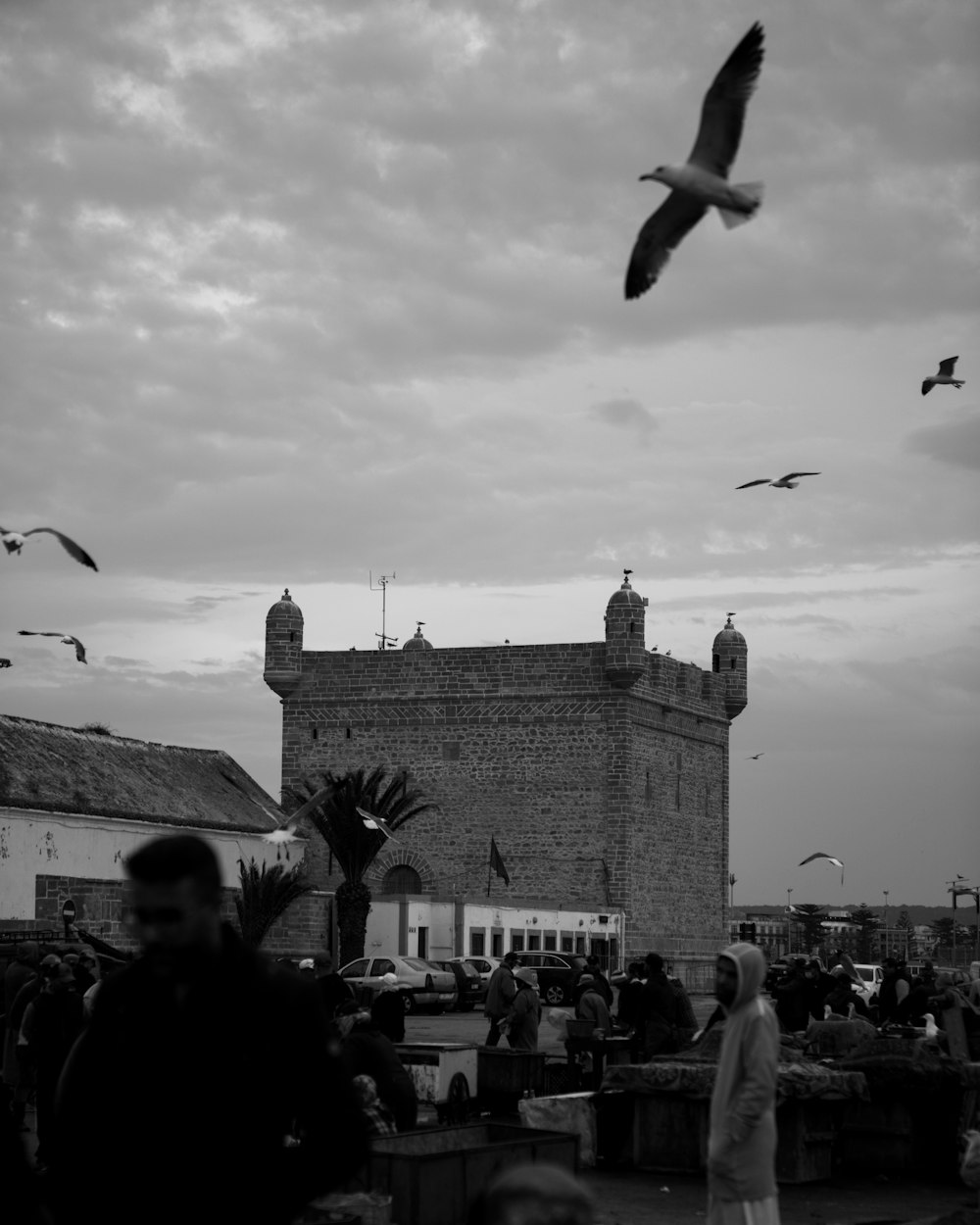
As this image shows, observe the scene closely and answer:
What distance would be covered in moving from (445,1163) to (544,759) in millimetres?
40471

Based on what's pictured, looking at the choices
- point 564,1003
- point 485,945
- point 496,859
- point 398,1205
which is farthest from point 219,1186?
point 496,859

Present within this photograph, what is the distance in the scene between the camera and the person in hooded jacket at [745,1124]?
645cm

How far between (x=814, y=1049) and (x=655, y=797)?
34.4 m

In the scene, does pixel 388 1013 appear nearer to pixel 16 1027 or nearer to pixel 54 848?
pixel 16 1027

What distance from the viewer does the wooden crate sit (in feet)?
27.0

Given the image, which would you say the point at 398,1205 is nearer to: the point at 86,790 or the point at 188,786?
the point at 86,790

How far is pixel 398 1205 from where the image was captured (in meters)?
8.20

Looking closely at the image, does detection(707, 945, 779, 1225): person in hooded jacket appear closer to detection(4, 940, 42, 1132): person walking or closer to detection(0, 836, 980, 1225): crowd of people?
detection(0, 836, 980, 1225): crowd of people

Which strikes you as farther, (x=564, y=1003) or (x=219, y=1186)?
(x=564, y=1003)

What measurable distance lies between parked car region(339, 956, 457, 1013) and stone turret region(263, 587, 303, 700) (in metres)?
16.9

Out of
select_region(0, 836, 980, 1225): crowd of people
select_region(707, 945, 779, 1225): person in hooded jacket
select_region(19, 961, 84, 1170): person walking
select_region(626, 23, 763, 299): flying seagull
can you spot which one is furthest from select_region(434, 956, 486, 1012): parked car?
select_region(0, 836, 980, 1225): crowd of people

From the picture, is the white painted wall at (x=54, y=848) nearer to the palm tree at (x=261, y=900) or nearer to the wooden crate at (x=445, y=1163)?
the palm tree at (x=261, y=900)

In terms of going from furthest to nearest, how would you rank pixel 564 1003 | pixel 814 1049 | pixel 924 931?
pixel 924 931 → pixel 564 1003 → pixel 814 1049

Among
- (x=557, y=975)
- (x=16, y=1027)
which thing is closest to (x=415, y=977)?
(x=557, y=975)
